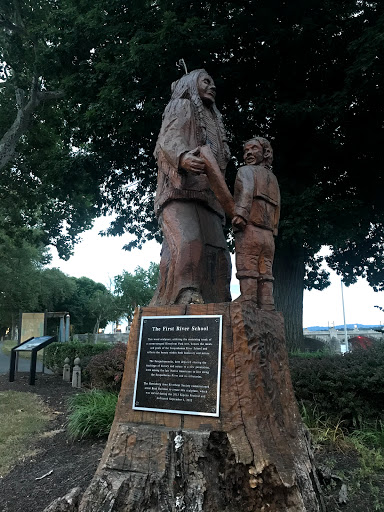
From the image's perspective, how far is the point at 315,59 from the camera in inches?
452

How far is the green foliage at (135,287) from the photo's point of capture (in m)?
47.7

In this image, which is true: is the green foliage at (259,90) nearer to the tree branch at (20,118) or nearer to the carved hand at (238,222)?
the tree branch at (20,118)

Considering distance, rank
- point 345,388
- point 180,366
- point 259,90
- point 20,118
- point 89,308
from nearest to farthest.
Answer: point 180,366 → point 345,388 → point 259,90 → point 20,118 → point 89,308

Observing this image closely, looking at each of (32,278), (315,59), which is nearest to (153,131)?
(315,59)

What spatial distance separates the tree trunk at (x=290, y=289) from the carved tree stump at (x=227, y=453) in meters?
8.33

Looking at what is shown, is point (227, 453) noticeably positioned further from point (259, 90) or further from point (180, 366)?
point (259, 90)

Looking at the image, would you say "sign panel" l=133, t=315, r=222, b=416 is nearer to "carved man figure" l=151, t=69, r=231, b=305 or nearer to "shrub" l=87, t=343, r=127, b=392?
"carved man figure" l=151, t=69, r=231, b=305

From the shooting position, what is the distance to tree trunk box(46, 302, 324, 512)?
3.11 metres

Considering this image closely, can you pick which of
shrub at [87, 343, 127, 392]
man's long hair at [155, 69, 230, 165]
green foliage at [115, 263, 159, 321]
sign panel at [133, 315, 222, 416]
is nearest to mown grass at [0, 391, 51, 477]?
shrub at [87, 343, 127, 392]

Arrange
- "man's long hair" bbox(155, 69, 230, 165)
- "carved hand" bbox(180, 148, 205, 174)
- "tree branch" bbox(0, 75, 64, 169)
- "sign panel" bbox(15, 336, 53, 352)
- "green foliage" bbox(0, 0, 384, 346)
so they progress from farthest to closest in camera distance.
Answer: "tree branch" bbox(0, 75, 64, 169), "sign panel" bbox(15, 336, 53, 352), "green foliage" bbox(0, 0, 384, 346), "man's long hair" bbox(155, 69, 230, 165), "carved hand" bbox(180, 148, 205, 174)

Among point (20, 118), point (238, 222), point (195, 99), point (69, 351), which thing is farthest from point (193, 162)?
point (20, 118)

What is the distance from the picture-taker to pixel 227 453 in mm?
3205

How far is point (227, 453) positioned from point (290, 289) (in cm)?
921

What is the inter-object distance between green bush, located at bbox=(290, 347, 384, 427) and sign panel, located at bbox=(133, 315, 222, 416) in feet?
11.7
